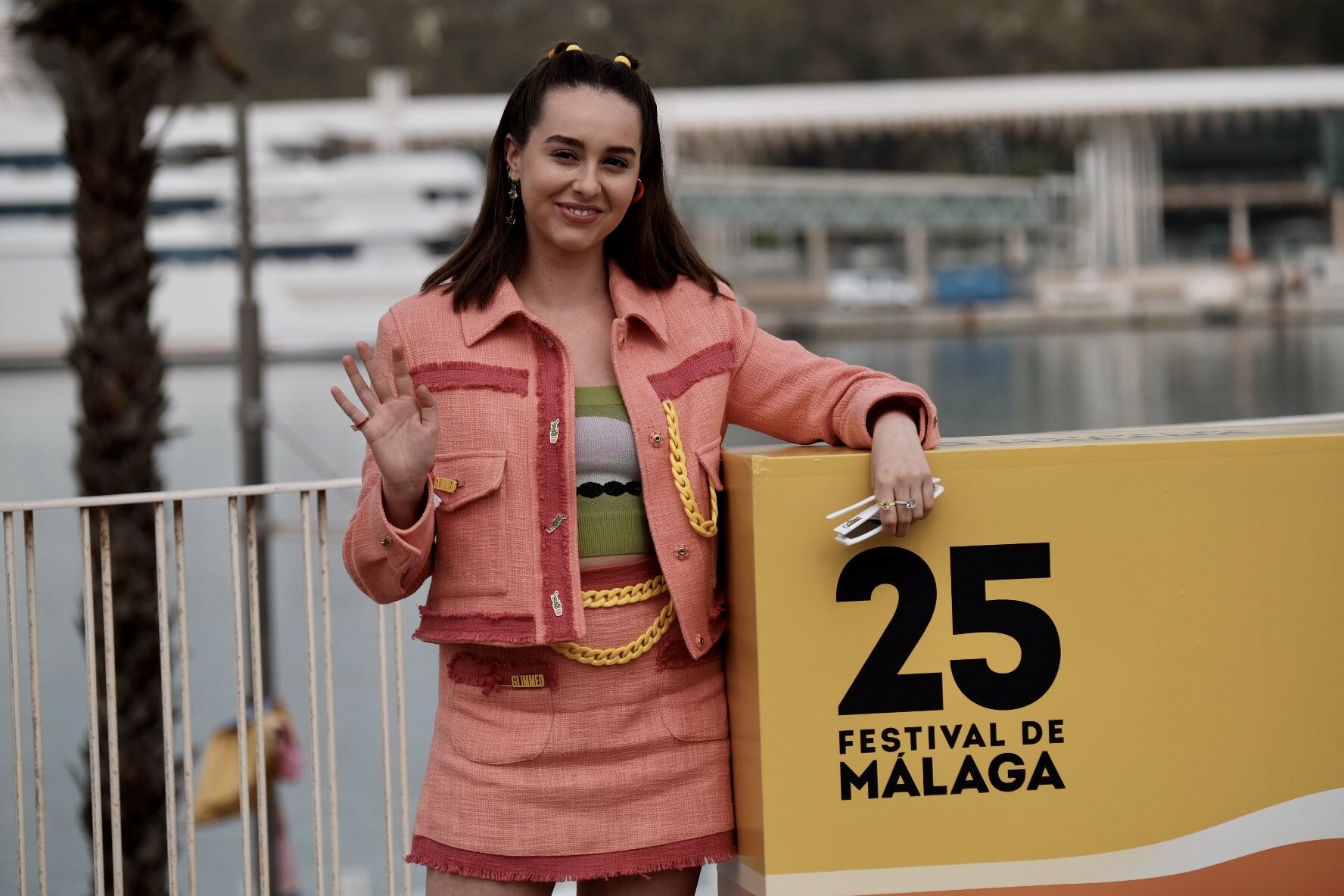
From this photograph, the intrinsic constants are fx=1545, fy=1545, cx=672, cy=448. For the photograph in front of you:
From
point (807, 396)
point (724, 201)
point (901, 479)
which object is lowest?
point (901, 479)

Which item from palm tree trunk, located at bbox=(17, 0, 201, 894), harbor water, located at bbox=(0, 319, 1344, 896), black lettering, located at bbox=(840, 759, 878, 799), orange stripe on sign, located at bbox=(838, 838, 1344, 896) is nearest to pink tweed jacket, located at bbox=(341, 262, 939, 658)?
black lettering, located at bbox=(840, 759, 878, 799)

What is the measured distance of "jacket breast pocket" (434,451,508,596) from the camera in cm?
224

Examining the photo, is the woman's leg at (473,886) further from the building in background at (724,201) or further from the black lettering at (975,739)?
the building in background at (724,201)

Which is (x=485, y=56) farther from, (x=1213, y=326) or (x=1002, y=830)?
(x=1002, y=830)

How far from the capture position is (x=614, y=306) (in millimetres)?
2387

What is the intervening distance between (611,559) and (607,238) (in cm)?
53

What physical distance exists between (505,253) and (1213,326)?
34.0 meters

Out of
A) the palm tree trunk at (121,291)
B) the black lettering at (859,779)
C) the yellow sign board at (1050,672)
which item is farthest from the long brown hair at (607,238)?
the palm tree trunk at (121,291)

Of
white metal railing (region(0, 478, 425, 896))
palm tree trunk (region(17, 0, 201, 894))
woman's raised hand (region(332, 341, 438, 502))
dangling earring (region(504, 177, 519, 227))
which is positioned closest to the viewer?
woman's raised hand (region(332, 341, 438, 502))

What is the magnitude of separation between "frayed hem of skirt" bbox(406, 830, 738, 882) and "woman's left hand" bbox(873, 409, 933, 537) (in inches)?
23.0

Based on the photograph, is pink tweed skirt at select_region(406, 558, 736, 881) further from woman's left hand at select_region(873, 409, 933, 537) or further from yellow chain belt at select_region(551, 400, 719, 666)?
woman's left hand at select_region(873, 409, 933, 537)

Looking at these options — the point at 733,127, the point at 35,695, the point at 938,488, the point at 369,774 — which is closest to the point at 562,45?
the point at 938,488

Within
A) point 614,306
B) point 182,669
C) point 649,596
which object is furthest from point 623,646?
point 182,669

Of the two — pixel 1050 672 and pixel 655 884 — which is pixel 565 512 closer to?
pixel 655 884
